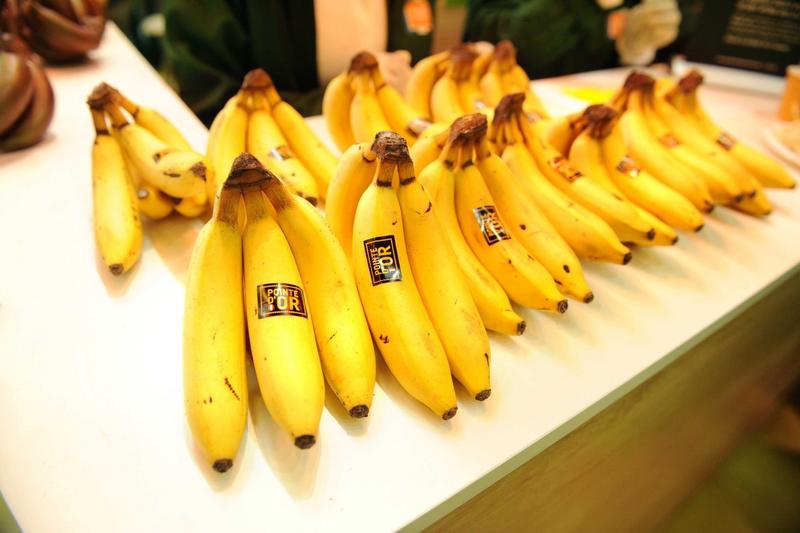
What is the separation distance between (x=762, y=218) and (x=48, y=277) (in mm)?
1409

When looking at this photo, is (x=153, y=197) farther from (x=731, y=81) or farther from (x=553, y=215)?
(x=731, y=81)

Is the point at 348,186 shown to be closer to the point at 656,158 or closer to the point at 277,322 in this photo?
the point at 277,322

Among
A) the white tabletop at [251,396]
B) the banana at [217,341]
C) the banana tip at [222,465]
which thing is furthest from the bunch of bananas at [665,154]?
the banana tip at [222,465]

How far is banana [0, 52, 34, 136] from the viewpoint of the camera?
1.06 meters

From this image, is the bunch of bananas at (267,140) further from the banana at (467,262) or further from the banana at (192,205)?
the banana at (467,262)

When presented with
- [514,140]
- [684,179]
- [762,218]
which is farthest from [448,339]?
[762,218]

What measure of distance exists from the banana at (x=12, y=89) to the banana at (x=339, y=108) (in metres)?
0.64

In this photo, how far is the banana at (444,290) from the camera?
65 centimetres

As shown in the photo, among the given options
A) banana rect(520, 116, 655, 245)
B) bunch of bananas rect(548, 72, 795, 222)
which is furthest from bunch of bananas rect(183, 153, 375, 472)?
bunch of bananas rect(548, 72, 795, 222)

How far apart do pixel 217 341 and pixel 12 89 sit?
88cm

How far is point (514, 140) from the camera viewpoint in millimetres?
940

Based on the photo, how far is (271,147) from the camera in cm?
95

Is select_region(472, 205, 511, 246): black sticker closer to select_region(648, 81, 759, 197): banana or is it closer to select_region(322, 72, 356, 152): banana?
select_region(322, 72, 356, 152): banana

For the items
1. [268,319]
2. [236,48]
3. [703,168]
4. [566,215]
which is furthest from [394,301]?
[236,48]
